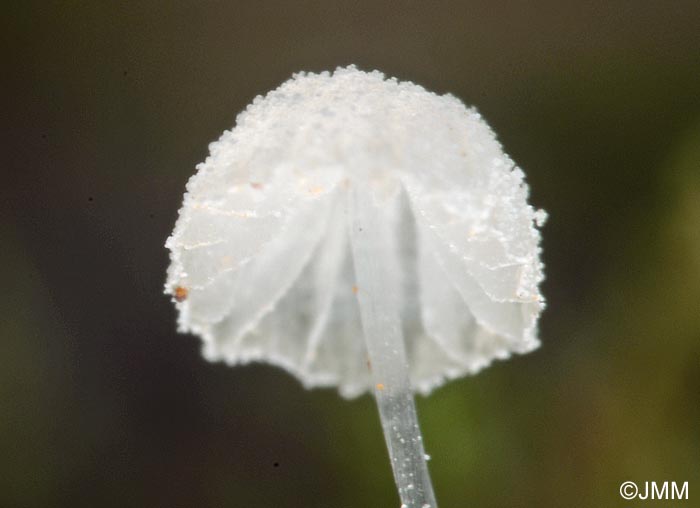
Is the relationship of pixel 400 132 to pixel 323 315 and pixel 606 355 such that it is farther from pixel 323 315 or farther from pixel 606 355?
pixel 606 355

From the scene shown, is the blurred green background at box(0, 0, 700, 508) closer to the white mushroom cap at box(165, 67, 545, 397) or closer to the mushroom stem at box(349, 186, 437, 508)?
the white mushroom cap at box(165, 67, 545, 397)

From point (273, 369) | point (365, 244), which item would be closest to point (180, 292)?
point (365, 244)

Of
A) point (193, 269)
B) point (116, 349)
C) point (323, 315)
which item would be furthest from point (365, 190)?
point (116, 349)

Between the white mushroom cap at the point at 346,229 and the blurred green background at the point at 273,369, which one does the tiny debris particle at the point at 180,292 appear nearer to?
the white mushroom cap at the point at 346,229

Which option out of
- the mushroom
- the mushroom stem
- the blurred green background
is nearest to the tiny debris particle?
the mushroom

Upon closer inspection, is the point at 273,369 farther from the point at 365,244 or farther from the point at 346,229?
the point at 365,244
